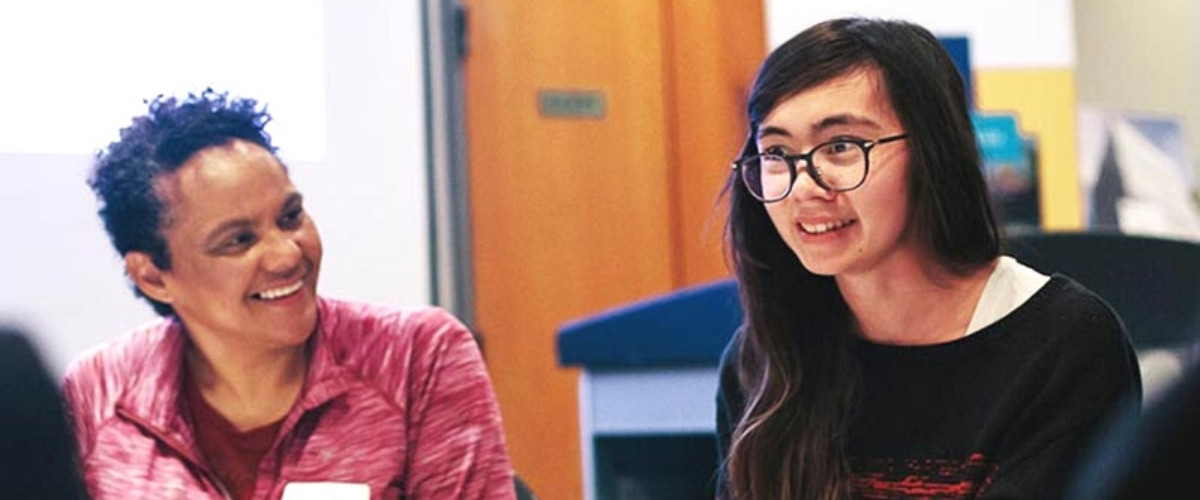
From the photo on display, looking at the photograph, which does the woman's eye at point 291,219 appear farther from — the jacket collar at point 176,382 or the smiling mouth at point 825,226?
the smiling mouth at point 825,226

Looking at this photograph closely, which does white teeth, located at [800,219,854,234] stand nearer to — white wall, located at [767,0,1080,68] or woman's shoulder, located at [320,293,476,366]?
woman's shoulder, located at [320,293,476,366]

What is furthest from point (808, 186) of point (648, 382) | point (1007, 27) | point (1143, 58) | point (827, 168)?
point (1143, 58)

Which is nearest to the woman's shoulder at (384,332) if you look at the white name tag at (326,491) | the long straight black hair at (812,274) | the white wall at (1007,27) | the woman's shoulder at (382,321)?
the woman's shoulder at (382,321)

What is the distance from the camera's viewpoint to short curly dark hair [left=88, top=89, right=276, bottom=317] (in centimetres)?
128

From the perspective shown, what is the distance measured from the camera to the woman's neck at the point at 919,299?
131cm

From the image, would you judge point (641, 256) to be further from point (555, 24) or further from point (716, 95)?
point (555, 24)

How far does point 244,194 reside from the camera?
4.27ft

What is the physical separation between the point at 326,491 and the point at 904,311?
52 cm

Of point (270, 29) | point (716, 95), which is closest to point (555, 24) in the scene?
point (716, 95)

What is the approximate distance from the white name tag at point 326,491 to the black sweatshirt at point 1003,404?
42cm

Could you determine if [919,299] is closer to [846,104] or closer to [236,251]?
[846,104]

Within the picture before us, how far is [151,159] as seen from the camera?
128 cm

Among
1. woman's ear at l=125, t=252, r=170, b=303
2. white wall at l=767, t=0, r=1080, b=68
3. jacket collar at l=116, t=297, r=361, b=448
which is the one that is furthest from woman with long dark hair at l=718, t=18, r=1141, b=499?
Result: white wall at l=767, t=0, r=1080, b=68

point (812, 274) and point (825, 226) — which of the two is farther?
point (812, 274)
